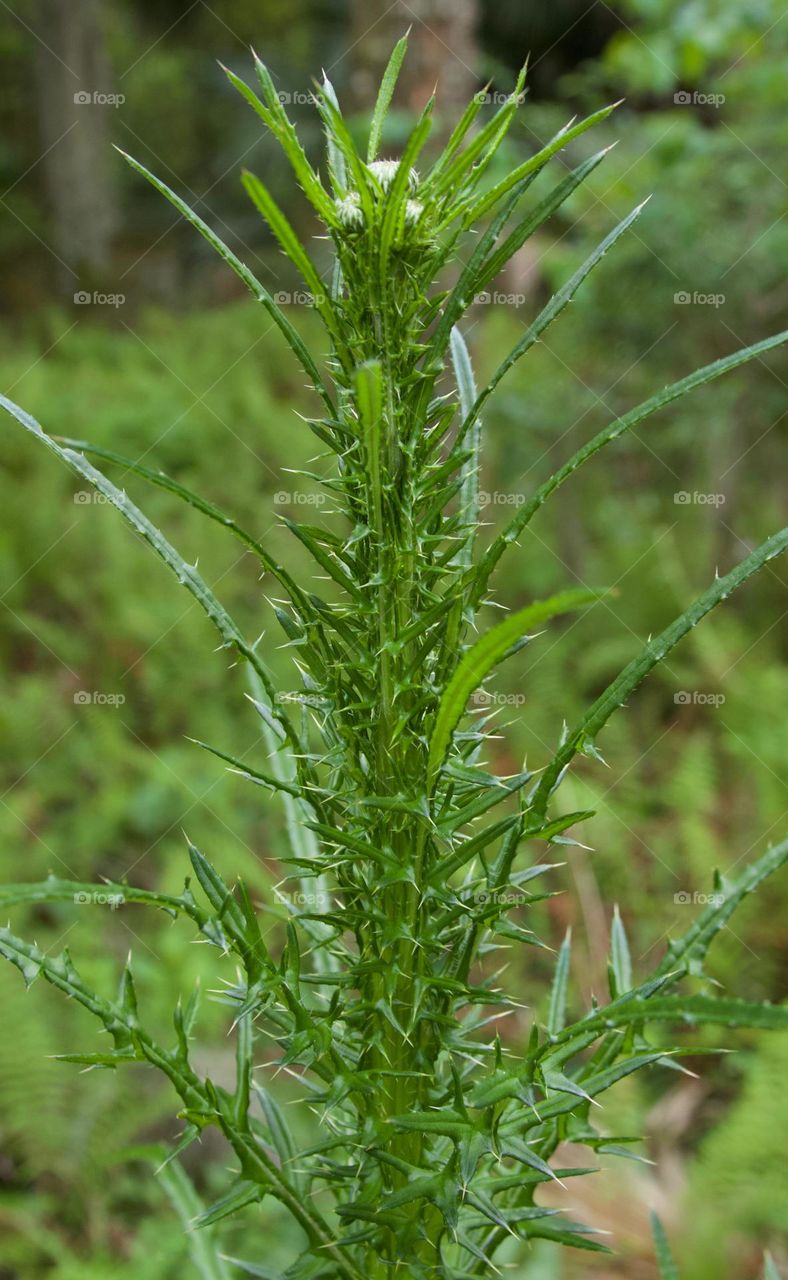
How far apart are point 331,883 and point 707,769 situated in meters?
2.95

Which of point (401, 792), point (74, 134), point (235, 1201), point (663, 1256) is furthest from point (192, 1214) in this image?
point (74, 134)

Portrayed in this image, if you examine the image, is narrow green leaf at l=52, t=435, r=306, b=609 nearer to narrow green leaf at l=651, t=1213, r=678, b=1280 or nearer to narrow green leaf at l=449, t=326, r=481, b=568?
narrow green leaf at l=449, t=326, r=481, b=568

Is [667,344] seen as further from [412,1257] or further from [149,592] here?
[412,1257]

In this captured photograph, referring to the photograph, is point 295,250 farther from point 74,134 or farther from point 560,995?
point 74,134

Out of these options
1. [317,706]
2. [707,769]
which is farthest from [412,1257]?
[707,769]

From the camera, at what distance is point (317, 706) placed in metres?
0.65

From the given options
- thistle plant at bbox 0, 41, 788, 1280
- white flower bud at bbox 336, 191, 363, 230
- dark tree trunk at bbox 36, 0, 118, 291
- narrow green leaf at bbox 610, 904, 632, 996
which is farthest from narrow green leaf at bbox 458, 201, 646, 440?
dark tree trunk at bbox 36, 0, 118, 291

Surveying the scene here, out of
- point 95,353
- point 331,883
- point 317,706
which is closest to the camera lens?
point 317,706

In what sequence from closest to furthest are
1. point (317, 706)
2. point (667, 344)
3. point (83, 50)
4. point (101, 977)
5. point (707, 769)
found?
point (317, 706)
point (101, 977)
point (707, 769)
point (667, 344)
point (83, 50)

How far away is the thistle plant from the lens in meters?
0.57

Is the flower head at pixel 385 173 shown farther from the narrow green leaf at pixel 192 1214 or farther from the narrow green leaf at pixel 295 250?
the narrow green leaf at pixel 192 1214

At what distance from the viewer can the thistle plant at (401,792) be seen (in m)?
0.57

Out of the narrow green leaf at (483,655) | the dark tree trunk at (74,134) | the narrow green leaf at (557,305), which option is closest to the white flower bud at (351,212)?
the narrow green leaf at (557,305)

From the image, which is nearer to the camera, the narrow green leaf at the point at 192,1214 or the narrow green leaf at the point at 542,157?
the narrow green leaf at the point at 542,157
